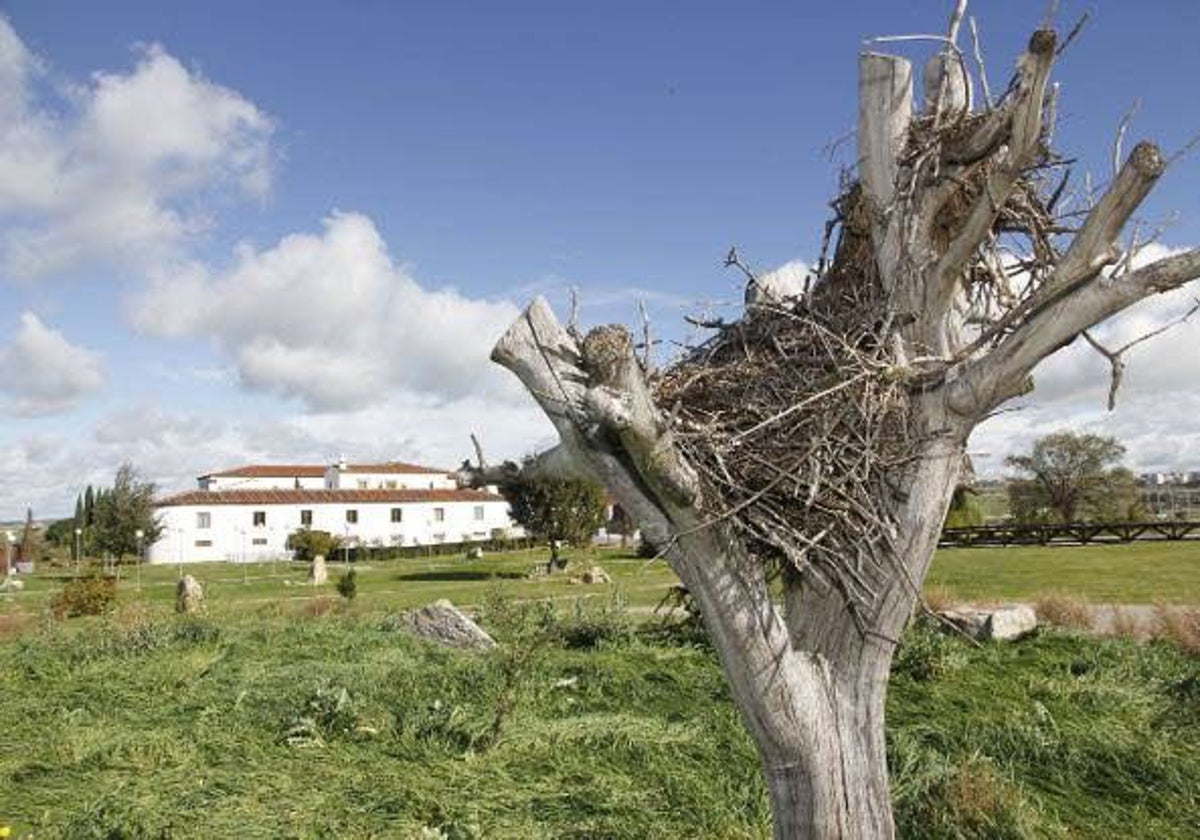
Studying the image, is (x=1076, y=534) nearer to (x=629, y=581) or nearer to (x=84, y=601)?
(x=629, y=581)

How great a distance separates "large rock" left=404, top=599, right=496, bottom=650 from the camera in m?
14.8

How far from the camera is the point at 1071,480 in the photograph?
49344 mm

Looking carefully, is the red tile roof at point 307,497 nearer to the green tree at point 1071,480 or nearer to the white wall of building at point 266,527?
the white wall of building at point 266,527

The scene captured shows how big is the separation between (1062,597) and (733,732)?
33.6 feet

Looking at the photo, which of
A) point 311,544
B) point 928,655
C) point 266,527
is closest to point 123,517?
point 311,544

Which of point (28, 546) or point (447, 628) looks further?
point (28, 546)

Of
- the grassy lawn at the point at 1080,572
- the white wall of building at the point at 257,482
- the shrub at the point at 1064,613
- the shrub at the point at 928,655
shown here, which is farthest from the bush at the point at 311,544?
the shrub at the point at 928,655

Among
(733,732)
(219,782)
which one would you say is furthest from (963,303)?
(219,782)

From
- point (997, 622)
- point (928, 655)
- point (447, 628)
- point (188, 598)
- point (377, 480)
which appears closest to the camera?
point (928, 655)

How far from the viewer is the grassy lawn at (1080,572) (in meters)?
19.9

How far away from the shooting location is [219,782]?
7.59 meters

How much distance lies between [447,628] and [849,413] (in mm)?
13285

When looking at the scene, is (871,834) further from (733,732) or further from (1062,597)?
(1062,597)

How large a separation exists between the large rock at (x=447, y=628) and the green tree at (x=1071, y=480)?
40.5 metres
